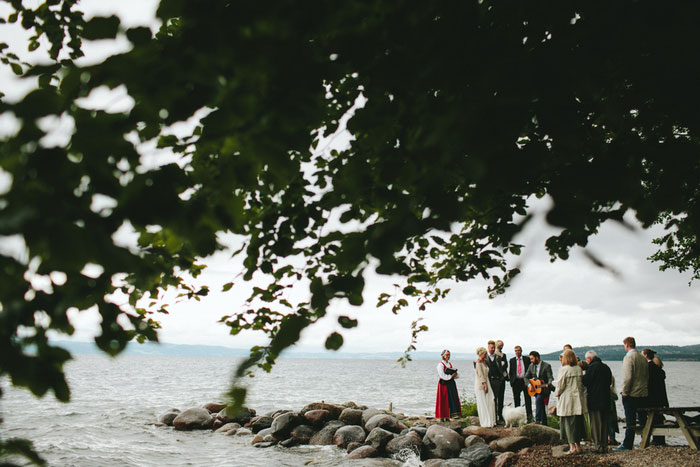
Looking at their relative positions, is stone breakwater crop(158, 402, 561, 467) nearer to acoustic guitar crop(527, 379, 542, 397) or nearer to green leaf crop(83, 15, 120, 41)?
acoustic guitar crop(527, 379, 542, 397)

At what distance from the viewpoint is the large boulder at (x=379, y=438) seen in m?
11.8

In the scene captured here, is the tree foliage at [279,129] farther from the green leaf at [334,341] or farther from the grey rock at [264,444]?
the grey rock at [264,444]

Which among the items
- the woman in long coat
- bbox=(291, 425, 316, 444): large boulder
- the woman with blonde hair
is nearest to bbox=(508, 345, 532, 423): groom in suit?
the woman in long coat

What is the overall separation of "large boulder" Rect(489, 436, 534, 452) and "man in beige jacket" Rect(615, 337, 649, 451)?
75.9 inches

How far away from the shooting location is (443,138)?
132 centimetres

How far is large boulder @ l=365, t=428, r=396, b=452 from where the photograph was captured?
11.8m

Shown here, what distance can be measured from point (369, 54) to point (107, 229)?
141cm

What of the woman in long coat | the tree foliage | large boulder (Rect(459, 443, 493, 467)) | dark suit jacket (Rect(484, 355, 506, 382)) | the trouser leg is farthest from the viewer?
the woman in long coat

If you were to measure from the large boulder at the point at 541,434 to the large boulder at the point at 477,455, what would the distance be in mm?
1109

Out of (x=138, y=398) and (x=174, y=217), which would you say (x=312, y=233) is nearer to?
(x=174, y=217)

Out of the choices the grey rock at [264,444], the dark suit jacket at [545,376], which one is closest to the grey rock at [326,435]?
the grey rock at [264,444]

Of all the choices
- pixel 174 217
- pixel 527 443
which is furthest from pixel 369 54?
pixel 527 443

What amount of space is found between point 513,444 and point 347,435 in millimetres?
4949

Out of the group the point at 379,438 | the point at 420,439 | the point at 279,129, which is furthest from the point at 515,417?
the point at 279,129
